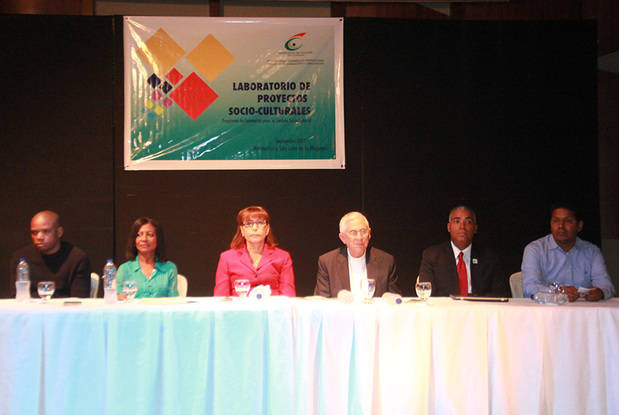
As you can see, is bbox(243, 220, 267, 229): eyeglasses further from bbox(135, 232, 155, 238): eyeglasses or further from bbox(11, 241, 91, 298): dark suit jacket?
bbox(11, 241, 91, 298): dark suit jacket

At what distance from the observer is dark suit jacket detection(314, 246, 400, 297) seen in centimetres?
328

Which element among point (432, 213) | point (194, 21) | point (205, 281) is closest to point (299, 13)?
point (194, 21)

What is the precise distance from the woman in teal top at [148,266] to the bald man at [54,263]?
24 cm

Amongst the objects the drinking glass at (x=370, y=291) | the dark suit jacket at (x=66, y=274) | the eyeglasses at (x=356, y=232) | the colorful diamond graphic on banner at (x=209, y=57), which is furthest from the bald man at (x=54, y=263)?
the drinking glass at (x=370, y=291)

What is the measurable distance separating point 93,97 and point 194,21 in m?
0.99

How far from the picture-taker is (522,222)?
14.2ft

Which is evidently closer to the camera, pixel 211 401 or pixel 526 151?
pixel 211 401

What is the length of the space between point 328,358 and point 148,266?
61.1 inches

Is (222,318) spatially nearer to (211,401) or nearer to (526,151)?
(211,401)

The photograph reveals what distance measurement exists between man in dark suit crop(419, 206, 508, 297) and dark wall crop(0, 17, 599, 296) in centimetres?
72

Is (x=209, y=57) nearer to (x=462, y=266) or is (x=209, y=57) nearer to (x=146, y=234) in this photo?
(x=146, y=234)

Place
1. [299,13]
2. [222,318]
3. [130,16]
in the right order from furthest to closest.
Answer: [299,13] → [130,16] → [222,318]

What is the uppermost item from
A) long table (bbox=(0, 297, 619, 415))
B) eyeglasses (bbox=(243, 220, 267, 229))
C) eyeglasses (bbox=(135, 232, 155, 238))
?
eyeglasses (bbox=(243, 220, 267, 229))

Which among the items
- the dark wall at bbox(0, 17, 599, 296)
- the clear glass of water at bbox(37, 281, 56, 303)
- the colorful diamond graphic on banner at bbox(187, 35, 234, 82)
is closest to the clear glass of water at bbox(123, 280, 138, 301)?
the clear glass of water at bbox(37, 281, 56, 303)
